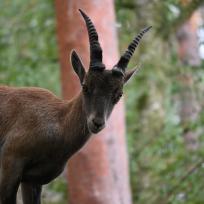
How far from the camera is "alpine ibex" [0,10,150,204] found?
271 inches

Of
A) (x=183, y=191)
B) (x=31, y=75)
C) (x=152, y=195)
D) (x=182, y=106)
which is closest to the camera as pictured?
(x=183, y=191)

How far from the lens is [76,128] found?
23.5ft

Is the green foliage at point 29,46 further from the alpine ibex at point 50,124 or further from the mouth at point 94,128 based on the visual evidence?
the mouth at point 94,128

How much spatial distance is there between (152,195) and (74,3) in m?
3.92

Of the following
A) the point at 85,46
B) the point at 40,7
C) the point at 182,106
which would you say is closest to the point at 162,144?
the point at 85,46

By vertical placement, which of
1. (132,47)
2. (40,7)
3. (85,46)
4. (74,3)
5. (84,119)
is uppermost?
(40,7)

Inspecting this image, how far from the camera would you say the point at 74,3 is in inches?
481

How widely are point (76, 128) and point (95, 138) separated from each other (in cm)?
489

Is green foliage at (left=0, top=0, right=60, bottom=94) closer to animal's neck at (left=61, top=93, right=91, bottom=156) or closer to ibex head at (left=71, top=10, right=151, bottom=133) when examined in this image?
animal's neck at (left=61, top=93, right=91, bottom=156)

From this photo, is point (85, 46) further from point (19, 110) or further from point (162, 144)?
point (19, 110)

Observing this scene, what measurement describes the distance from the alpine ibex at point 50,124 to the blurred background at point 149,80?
4.49m

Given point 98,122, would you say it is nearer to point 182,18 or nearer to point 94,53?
point 94,53

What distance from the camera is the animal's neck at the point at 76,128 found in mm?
7133

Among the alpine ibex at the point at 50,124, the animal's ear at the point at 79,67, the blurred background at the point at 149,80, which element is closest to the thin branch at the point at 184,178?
the blurred background at the point at 149,80
